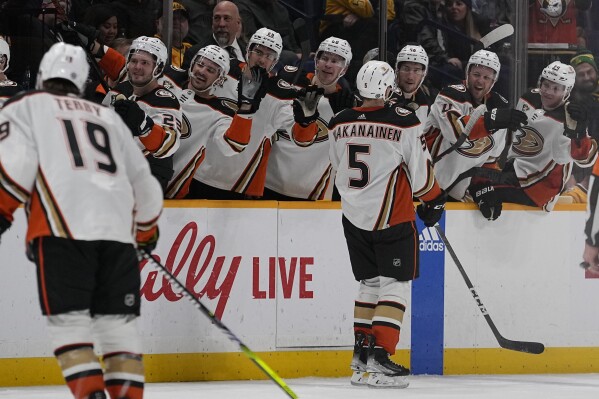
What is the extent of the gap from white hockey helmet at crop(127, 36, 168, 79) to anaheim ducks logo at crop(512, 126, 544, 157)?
1927 millimetres

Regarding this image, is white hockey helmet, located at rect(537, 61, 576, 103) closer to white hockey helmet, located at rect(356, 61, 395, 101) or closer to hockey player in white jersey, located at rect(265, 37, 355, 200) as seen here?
hockey player in white jersey, located at rect(265, 37, 355, 200)

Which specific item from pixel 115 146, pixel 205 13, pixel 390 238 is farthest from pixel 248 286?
pixel 115 146

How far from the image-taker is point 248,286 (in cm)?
586

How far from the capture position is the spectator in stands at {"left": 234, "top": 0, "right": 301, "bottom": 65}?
6.56m

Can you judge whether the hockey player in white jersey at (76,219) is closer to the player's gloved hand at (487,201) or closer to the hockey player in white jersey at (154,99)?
the hockey player in white jersey at (154,99)

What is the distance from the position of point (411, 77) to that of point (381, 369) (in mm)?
1533

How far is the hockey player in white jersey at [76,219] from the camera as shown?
373 cm

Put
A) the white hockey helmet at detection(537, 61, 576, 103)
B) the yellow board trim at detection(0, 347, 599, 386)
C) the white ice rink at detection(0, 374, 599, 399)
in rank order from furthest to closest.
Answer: the white hockey helmet at detection(537, 61, 576, 103) < the yellow board trim at detection(0, 347, 599, 386) < the white ice rink at detection(0, 374, 599, 399)

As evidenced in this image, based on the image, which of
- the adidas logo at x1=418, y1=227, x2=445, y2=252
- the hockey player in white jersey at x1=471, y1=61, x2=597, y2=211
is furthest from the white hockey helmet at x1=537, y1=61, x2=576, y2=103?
the adidas logo at x1=418, y1=227, x2=445, y2=252

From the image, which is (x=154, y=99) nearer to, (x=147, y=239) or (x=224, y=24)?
(x=224, y=24)

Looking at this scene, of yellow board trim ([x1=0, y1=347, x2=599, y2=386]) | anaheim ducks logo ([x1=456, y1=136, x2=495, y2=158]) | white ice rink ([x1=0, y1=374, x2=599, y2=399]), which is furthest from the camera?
anaheim ducks logo ([x1=456, y1=136, x2=495, y2=158])

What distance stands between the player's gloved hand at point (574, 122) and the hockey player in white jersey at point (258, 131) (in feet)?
4.41

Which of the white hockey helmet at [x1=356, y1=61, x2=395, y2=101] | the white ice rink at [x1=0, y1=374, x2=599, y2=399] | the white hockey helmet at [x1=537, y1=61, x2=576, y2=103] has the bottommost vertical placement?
the white ice rink at [x1=0, y1=374, x2=599, y2=399]

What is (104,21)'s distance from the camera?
625 centimetres
